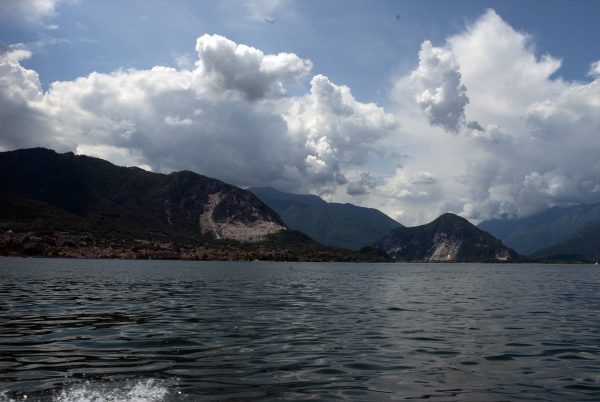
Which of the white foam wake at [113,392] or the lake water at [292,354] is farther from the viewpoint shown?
the lake water at [292,354]

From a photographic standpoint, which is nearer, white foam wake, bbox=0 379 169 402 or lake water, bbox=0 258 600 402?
white foam wake, bbox=0 379 169 402

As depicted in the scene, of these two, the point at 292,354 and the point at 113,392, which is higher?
the point at 113,392

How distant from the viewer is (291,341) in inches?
1214

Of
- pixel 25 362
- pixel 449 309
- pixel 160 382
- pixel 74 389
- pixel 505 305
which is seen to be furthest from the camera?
pixel 505 305

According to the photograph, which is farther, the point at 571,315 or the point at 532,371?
the point at 571,315

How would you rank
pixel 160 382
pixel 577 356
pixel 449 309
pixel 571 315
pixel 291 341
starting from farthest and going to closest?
pixel 449 309, pixel 571 315, pixel 291 341, pixel 577 356, pixel 160 382

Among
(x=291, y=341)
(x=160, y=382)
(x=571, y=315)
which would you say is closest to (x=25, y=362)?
(x=160, y=382)

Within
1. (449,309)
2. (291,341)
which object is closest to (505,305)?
(449,309)

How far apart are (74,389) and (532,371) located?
A: 66.9 feet

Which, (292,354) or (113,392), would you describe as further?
(292,354)

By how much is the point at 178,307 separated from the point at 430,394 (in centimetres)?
3573

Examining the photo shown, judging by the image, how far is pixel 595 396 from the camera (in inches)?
770

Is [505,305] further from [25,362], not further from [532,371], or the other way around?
Result: [25,362]

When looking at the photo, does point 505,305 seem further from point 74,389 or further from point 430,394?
point 74,389
